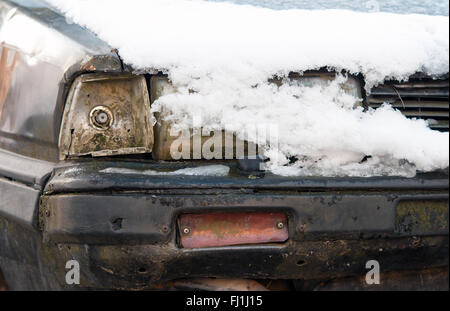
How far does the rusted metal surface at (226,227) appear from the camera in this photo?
178cm

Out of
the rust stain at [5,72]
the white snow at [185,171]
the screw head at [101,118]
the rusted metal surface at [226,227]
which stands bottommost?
the rusted metal surface at [226,227]

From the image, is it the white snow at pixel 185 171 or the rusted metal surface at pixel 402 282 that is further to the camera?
the rusted metal surface at pixel 402 282

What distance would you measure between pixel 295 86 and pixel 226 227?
0.57 meters

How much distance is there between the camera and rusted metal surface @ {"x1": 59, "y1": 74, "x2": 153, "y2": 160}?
6.10 ft

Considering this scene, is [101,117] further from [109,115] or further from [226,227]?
[226,227]

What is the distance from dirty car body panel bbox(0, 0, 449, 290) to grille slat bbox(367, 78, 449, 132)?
255mm

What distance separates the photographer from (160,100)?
6.14 ft

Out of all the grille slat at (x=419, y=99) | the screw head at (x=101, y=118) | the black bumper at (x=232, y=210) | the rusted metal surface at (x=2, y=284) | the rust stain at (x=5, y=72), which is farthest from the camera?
the rusted metal surface at (x=2, y=284)

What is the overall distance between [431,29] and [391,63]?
32cm

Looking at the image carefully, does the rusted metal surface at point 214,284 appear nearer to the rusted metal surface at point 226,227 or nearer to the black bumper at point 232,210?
the black bumper at point 232,210

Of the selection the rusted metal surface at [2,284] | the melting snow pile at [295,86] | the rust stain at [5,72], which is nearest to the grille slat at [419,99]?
the melting snow pile at [295,86]

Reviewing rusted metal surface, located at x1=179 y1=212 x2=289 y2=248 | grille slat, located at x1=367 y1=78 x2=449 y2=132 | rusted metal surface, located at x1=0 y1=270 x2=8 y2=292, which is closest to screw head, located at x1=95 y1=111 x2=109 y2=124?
rusted metal surface, located at x1=179 y1=212 x2=289 y2=248

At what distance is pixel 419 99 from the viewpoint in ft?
6.52

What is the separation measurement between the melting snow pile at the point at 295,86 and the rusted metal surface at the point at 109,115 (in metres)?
0.07
